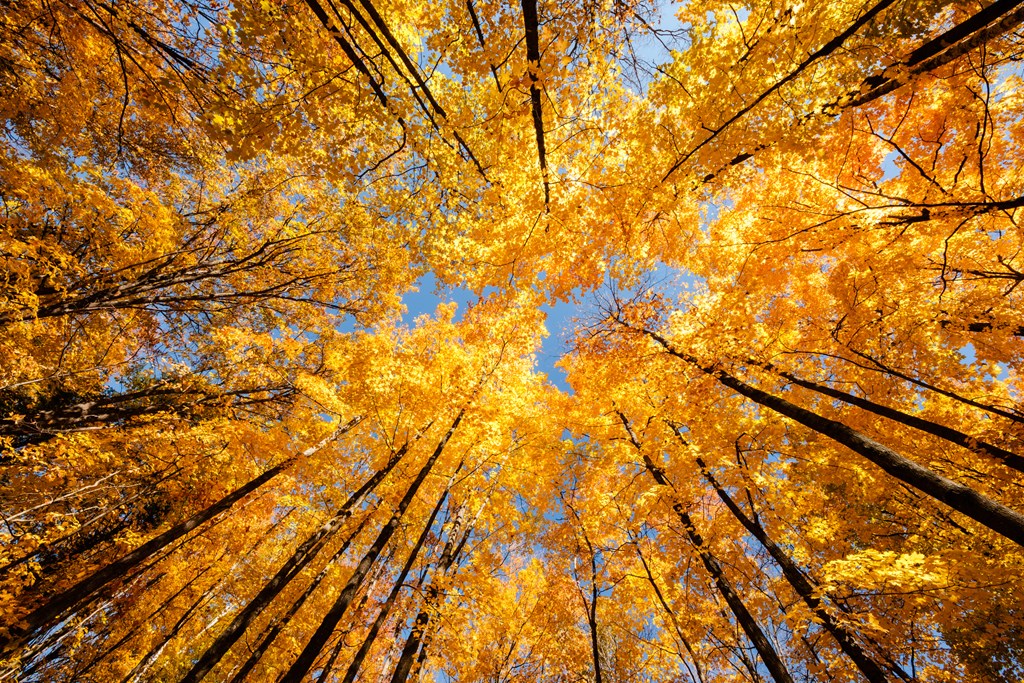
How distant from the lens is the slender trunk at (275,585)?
14.9 feet

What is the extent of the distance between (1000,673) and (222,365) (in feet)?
66.5

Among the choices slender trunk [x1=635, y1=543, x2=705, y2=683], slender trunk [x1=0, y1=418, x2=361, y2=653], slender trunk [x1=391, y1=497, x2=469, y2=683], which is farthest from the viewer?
slender trunk [x1=635, y1=543, x2=705, y2=683]

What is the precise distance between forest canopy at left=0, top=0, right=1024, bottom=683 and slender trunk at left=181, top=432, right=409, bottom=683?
7cm

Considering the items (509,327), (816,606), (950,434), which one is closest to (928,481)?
(950,434)

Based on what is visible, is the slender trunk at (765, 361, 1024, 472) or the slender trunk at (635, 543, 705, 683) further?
the slender trunk at (635, 543, 705, 683)

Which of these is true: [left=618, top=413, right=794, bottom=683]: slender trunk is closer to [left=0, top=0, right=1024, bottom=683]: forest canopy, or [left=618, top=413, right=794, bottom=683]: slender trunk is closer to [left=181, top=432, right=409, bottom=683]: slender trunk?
[left=0, top=0, right=1024, bottom=683]: forest canopy

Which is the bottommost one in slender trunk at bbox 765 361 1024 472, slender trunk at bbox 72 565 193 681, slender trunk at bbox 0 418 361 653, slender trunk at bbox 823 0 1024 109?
slender trunk at bbox 72 565 193 681

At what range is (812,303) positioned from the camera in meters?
9.09

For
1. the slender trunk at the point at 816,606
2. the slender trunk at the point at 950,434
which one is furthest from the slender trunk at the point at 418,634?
the slender trunk at the point at 950,434

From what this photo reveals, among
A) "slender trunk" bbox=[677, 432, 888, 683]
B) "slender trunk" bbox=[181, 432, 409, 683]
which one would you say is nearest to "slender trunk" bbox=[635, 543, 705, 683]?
"slender trunk" bbox=[677, 432, 888, 683]

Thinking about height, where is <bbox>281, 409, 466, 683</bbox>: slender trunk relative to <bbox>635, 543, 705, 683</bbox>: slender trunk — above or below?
below

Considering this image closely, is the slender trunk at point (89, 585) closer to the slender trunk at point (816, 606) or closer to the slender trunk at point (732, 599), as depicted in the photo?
the slender trunk at point (732, 599)

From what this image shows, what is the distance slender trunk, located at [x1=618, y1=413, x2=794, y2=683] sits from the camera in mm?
5395

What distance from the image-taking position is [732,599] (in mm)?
6008
